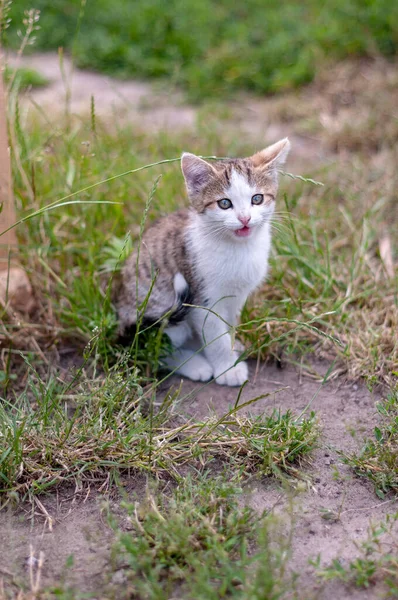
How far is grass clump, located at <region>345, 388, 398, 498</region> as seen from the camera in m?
2.50

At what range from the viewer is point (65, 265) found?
3.70 meters

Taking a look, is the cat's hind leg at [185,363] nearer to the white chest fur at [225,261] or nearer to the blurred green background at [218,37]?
the white chest fur at [225,261]

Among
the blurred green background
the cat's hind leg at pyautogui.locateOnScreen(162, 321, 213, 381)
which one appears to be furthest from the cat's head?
the blurred green background

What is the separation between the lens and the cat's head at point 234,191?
2879mm

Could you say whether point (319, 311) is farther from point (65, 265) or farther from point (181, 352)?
point (65, 265)

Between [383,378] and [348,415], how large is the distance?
0.86 ft

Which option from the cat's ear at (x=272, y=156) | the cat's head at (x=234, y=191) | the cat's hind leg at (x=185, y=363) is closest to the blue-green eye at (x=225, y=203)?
the cat's head at (x=234, y=191)

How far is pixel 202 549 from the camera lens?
2.22 meters

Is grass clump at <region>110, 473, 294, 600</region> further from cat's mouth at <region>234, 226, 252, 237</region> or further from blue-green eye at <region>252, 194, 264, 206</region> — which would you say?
blue-green eye at <region>252, 194, 264, 206</region>

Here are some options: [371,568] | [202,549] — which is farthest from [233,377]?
[371,568]

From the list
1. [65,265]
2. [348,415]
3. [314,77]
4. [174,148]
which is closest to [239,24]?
[314,77]

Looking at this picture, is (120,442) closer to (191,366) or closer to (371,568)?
(191,366)

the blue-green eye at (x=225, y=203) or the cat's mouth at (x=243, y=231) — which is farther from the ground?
the blue-green eye at (x=225, y=203)

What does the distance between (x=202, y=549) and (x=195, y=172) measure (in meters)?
1.53
